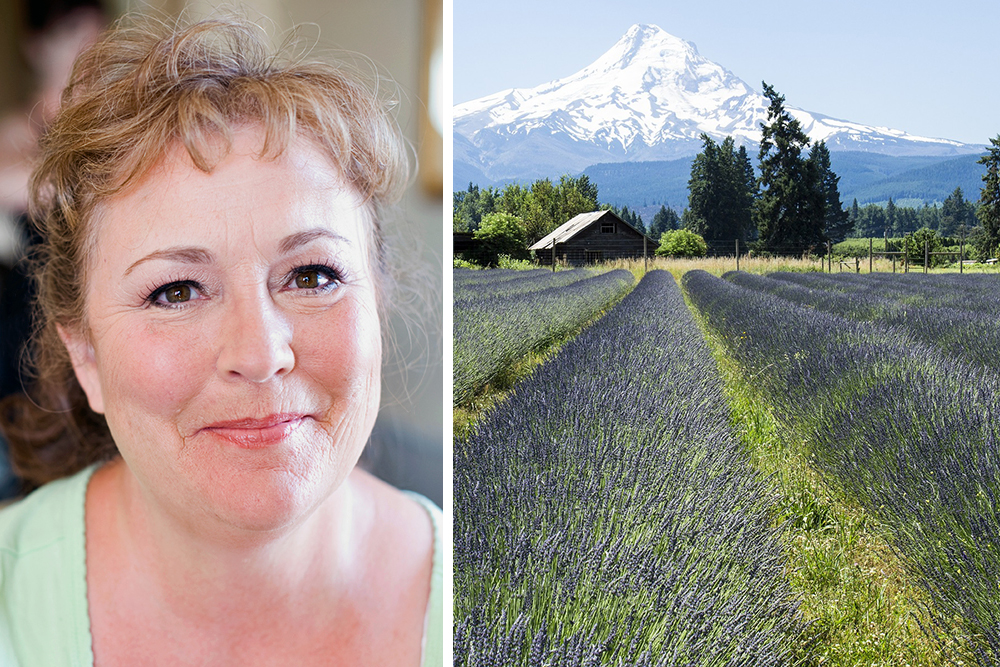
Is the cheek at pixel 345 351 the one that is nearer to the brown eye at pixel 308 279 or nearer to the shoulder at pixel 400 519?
the brown eye at pixel 308 279

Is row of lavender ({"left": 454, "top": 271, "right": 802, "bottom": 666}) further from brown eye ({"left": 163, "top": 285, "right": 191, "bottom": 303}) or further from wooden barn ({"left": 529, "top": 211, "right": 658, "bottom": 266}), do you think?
brown eye ({"left": 163, "top": 285, "right": 191, "bottom": 303})

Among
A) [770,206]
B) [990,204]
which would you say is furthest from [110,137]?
[990,204]

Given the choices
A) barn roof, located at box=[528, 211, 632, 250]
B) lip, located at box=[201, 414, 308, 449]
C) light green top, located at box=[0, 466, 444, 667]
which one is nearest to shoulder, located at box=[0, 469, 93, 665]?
light green top, located at box=[0, 466, 444, 667]

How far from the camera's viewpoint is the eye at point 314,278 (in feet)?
3.86

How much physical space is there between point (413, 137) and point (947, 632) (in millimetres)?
1719

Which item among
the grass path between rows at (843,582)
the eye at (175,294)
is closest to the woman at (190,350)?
the eye at (175,294)

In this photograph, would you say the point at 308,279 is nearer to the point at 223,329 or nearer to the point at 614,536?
the point at 223,329

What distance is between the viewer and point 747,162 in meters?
2.47

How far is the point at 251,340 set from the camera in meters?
1.13

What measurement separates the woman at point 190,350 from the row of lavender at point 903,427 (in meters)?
1.50

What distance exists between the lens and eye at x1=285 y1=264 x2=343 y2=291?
118 centimetres

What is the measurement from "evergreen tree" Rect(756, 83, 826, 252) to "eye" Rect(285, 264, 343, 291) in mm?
1816

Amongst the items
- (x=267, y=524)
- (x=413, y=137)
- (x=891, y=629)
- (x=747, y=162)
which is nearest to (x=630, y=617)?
(x=891, y=629)

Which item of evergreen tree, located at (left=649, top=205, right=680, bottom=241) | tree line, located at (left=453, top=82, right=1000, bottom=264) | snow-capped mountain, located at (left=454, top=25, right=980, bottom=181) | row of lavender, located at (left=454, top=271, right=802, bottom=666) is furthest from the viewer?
evergreen tree, located at (left=649, top=205, right=680, bottom=241)
